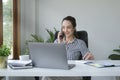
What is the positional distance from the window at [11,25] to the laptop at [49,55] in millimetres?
1328

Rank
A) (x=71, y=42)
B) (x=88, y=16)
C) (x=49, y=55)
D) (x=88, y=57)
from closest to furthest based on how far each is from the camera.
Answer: (x=49, y=55) → (x=88, y=57) → (x=71, y=42) → (x=88, y=16)

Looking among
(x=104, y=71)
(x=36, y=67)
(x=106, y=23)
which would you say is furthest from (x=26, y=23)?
(x=104, y=71)

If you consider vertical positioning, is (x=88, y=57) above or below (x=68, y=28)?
below

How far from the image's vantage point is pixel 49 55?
1.87m

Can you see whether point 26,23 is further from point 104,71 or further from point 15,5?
point 104,71

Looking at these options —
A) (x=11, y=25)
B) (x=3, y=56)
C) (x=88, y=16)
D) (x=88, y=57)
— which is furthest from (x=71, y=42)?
(x=88, y=16)

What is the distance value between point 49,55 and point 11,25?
6.38 ft

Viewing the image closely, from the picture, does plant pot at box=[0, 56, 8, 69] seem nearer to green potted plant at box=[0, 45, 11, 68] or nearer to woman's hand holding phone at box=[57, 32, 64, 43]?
→ green potted plant at box=[0, 45, 11, 68]

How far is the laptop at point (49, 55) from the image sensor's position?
1819mm

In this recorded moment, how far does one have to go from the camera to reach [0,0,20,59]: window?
10.7 ft

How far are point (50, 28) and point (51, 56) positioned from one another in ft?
7.85

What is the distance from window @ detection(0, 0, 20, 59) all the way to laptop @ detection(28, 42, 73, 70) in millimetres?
1328

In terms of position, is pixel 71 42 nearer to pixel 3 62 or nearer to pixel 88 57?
pixel 88 57

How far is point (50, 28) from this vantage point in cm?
422
